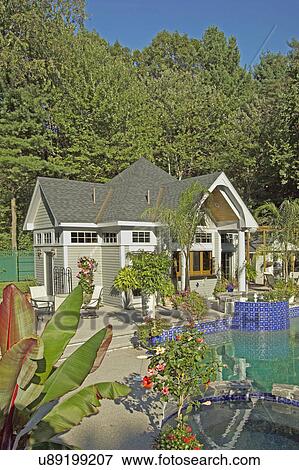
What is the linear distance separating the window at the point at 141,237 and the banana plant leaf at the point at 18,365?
1414cm

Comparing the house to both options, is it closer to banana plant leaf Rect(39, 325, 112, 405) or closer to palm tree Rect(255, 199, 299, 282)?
palm tree Rect(255, 199, 299, 282)

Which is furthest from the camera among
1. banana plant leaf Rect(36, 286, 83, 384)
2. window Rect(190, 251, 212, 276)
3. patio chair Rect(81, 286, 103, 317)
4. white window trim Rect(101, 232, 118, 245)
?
window Rect(190, 251, 212, 276)

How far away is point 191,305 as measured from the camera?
14336 millimetres

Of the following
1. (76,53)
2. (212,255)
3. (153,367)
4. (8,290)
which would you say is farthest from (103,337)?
(76,53)

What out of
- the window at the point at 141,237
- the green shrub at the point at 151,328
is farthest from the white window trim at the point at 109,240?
the green shrub at the point at 151,328

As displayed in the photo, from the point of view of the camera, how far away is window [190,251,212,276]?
19.3 m

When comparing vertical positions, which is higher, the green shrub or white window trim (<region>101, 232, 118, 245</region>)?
white window trim (<region>101, 232, 118, 245</region>)

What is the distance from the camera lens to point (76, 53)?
32.7 metres

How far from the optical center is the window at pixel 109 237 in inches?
708

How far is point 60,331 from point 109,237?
14044mm

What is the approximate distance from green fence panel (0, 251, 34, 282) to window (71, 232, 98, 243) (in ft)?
23.8

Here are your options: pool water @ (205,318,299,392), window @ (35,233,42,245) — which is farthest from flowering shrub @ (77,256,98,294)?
pool water @ (205,318,299,392)

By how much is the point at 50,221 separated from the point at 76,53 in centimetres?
1928

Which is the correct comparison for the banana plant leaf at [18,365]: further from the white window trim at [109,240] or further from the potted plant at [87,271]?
the white window trim at [109,240]
